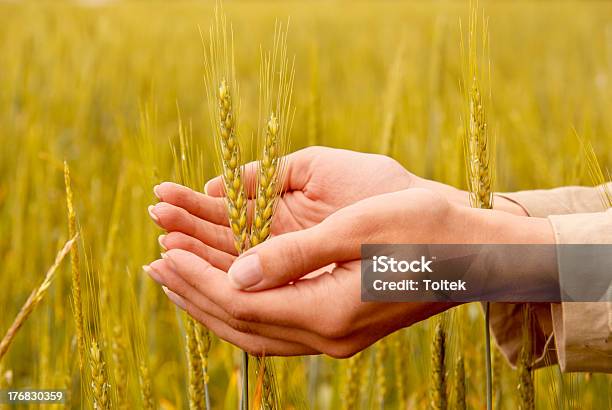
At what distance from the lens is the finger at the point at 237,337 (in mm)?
752

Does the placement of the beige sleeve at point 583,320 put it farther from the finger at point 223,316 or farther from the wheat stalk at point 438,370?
the finger at point 223,316

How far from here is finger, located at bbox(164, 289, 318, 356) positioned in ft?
2.47

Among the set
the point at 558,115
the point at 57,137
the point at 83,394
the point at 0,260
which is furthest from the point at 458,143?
the point at 57,137

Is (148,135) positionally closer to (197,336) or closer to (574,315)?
(197,336)

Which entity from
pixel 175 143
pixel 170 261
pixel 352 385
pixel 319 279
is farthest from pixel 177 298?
pixel 175 143

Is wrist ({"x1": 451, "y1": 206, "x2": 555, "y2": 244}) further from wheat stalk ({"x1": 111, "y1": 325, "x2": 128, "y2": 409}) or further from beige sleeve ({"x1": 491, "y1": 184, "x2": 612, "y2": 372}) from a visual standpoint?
wheat stalk ({"x1": 111, "y1": 325, "x2": 128, "y2": 409})

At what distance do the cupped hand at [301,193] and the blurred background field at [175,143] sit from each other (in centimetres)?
11

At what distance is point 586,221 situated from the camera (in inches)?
31.6

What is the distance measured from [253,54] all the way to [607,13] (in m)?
3.27

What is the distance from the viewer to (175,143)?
235 centimetres

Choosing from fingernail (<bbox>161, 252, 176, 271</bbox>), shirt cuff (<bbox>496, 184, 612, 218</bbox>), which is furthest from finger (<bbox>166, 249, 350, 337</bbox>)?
shirt cuff (<bbox>496, 184, 612, 218</bbox>)

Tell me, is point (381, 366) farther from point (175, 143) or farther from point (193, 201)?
point (175, 143)

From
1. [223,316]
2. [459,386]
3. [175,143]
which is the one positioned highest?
[175,143]

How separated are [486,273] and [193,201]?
36 centimetres
